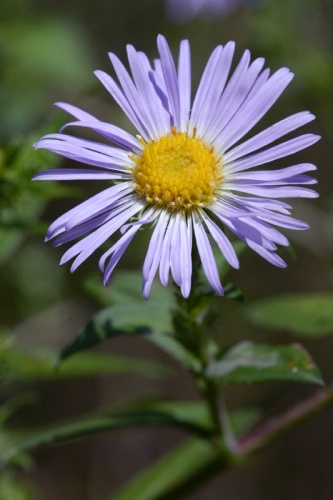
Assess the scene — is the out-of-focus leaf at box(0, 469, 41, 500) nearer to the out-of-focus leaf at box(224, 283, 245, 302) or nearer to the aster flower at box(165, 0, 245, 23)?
the out-of-focus leaf at box(224, 283, 245, 302)

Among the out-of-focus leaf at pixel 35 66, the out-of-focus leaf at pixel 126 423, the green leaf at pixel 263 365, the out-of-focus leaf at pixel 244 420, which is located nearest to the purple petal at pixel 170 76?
the green leaf at pixel 263 365

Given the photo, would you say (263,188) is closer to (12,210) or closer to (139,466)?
(12,210)

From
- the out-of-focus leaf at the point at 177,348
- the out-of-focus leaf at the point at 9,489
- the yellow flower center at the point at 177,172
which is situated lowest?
the out-of-focus leaf at the point at 9,489

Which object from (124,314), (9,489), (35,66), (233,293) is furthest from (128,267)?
(233,293)

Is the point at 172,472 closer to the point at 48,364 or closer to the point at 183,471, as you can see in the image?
the point at 183,471

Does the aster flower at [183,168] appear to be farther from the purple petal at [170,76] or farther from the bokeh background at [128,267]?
the bokeh background at [128,267]

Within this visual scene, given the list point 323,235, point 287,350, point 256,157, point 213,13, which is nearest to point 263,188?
point 256,157
